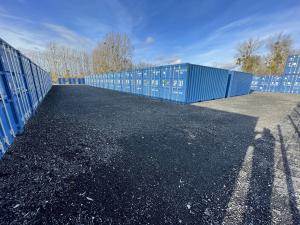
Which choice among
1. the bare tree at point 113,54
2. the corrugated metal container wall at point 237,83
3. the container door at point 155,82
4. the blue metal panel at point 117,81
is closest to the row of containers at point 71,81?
the bare tree at point 113,54

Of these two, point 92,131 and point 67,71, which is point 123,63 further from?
point 92,131

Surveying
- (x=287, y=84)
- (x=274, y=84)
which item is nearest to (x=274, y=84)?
(x=274, y=84)

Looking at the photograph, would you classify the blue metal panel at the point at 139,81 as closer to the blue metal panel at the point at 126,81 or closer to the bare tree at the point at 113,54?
the blue metal panel at the point at 126,81

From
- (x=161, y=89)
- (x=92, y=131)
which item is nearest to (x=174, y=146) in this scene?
(x=92, y=131)

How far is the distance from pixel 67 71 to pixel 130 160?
55927 millimetres

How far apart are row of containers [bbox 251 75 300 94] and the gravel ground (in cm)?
Result: 2193

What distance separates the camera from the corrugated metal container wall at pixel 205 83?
9945 millimetres

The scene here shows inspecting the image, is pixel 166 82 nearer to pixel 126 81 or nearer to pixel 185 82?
pixel 185 82

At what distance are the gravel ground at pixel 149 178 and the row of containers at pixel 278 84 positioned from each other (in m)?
21.9

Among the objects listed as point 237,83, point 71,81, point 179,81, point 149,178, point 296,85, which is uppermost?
point 179,81

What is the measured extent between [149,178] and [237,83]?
17.6 m

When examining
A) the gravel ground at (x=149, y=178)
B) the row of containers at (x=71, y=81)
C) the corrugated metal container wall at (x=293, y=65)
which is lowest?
the gravel ground at (x=149, y=178)

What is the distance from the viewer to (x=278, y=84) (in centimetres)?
2120

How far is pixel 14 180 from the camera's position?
244 cm
